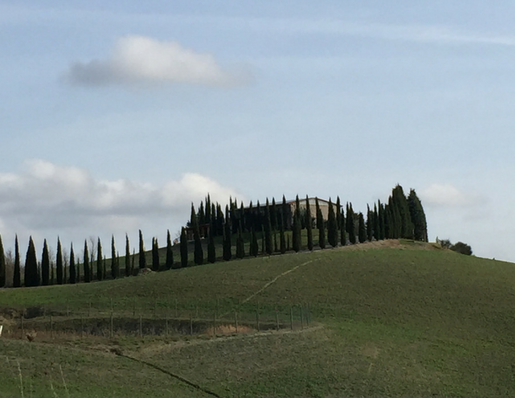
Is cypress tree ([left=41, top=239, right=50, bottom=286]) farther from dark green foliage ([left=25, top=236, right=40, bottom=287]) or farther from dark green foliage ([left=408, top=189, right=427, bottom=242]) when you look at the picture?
dark green foliage ([left=408, top=189, right=427, bottom=242])

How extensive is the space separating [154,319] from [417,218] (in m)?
59.8

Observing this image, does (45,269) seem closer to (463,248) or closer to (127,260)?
(127,260)

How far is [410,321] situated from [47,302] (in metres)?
25.5

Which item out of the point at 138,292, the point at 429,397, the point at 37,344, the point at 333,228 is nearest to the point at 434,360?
the point at 429,397

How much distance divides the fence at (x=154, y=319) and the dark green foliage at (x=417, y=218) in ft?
164

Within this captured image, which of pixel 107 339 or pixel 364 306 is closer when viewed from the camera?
pixel 107 339

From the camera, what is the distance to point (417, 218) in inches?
4205

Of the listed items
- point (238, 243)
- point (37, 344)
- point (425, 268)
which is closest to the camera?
point (37, 344)

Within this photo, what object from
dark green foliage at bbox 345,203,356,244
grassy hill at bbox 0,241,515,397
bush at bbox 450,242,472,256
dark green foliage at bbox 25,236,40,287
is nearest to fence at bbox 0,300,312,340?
grassy hill at bbox 0,241,515,397

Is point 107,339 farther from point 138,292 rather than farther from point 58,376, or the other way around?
point 138,292

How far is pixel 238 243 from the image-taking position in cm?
8912

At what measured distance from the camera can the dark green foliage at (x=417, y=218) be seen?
106 meters

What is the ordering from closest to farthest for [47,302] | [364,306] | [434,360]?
[434,360]
[364,306]
[47,302]

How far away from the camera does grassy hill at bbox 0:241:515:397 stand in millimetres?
34594
